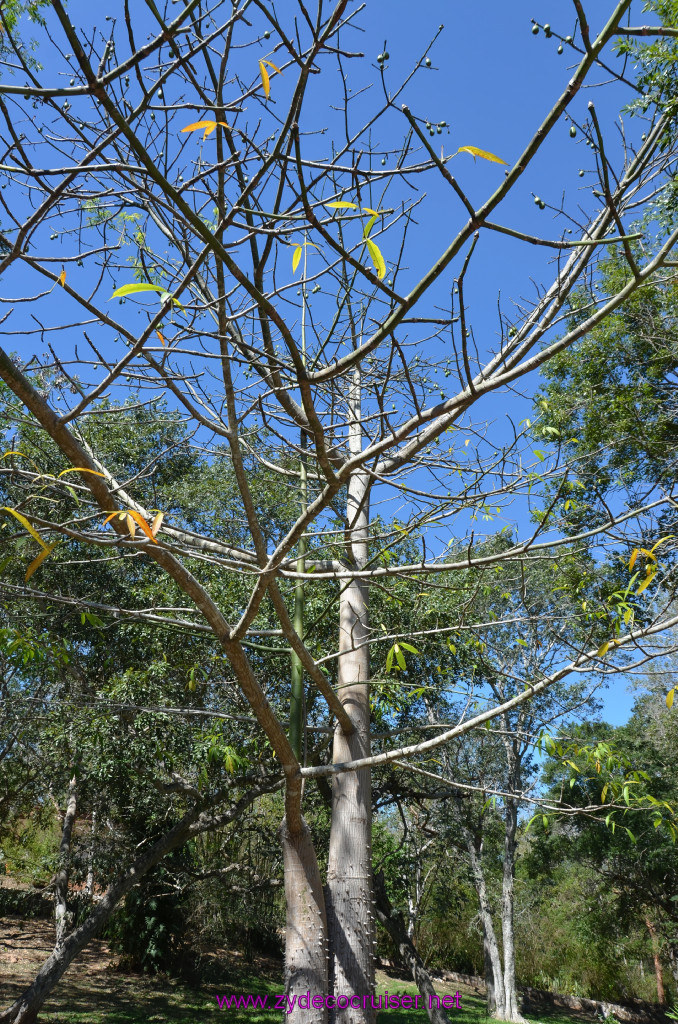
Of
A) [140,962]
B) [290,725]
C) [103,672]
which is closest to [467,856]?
[140,962]

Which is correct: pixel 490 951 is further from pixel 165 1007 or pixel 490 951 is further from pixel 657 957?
pixel 165 1007

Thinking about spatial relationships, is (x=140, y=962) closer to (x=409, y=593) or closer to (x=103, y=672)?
(x=103, y=672)

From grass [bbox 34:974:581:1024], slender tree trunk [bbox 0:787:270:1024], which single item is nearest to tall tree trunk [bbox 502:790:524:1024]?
grass [bbox 34:974:581:1024]

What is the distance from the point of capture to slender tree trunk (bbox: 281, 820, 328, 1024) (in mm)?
2473

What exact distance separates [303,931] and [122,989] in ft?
24.1

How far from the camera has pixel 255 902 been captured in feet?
28.6

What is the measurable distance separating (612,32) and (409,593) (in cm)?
451

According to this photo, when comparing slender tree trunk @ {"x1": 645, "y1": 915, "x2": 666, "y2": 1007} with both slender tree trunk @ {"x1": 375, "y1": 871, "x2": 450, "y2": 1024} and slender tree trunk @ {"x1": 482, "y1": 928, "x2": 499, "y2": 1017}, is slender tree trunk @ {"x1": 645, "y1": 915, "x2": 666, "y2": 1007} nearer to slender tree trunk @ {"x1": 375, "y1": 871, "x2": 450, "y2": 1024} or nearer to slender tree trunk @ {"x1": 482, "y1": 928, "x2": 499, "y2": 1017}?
slender tree trunk @ {"x1": 482, "y1": 928, "x2": 499, "y2": 1017}

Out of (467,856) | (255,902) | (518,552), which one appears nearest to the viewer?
(518,552)

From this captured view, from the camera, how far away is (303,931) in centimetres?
256

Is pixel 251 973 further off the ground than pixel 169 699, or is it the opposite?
pixel 169 699

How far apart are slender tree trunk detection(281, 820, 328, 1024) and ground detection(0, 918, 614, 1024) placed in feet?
16.0

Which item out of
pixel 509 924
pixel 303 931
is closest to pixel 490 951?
pixel 509 924

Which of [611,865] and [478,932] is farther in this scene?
[478,932]
